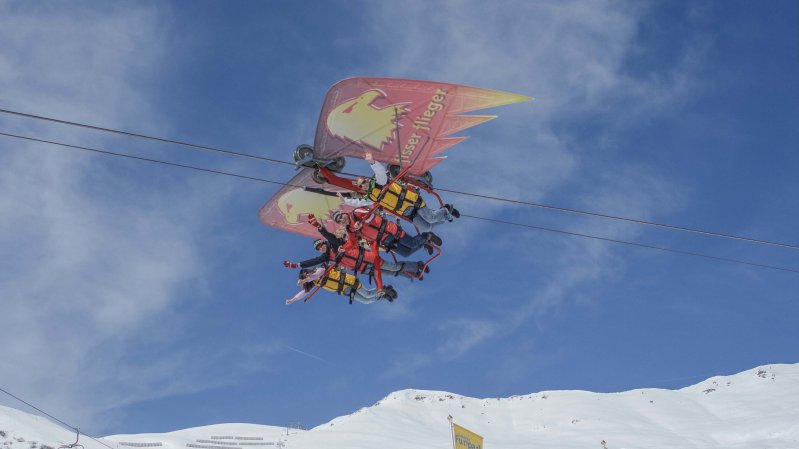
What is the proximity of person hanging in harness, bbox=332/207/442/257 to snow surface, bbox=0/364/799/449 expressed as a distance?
2884 cm

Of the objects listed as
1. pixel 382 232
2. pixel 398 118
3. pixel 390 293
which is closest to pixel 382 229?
pixel 382 232

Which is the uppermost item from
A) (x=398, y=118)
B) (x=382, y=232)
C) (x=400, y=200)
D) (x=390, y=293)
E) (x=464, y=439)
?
(x=398, y=118)

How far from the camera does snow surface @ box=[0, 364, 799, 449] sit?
168ft

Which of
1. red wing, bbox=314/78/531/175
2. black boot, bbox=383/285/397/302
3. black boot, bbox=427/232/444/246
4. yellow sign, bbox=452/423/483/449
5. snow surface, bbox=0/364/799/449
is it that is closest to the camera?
red wing, bbox=314/78/531/175

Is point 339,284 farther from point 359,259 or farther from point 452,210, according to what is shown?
point 452,210

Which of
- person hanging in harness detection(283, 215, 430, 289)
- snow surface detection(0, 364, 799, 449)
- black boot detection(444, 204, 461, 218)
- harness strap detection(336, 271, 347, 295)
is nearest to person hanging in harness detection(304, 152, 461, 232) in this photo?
black boot detection(444, 204, 461, 218)

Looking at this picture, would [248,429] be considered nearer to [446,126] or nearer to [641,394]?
[641,394]

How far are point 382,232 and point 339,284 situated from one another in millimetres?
1676

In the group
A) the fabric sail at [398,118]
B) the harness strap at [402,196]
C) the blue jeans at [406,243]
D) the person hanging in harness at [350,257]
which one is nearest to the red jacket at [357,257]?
the person hanging in harness at [350,257]

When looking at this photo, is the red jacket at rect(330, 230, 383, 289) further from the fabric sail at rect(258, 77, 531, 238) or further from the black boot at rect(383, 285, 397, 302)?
the fabric sail at rect(258, 77, 531, 238)

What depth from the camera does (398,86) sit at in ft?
44.9

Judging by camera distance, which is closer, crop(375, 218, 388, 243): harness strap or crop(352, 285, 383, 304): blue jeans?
crop(375, 218, 388, 243): harness strap

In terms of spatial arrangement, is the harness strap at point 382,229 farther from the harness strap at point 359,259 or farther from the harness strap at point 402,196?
the harness strap at point 402,196

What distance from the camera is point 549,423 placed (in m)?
66.4
